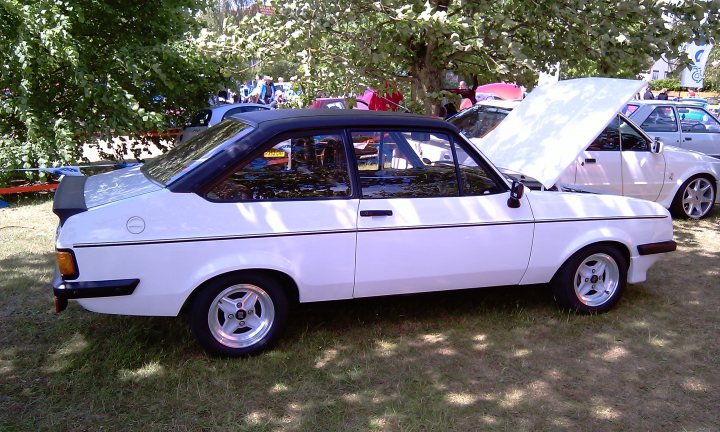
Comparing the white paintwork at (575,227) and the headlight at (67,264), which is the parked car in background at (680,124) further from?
the headlight at (67,264)

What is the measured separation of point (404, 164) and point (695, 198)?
5803 millimetres

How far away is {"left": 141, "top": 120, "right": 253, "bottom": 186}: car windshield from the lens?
385 cm

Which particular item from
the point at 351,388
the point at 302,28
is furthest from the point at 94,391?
the point at 302,28

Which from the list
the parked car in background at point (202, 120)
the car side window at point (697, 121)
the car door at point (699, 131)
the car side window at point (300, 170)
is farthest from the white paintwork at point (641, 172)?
the parked car in background at point (202, 120)

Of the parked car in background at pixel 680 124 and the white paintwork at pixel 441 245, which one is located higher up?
the parked car in background at pixel 680 124

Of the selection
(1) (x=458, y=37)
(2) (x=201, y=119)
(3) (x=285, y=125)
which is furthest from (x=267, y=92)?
(3) (x=285, y=125)

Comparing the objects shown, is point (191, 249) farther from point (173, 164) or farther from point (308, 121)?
point (308, 121)

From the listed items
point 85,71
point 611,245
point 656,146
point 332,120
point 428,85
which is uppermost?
point 85,71

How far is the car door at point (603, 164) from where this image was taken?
23.7 feet

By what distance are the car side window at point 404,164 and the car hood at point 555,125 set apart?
874 millimetres

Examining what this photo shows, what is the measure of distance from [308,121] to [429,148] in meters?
0.92

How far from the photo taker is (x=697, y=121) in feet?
32.3

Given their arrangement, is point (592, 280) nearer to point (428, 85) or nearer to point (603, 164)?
point (603, 164)

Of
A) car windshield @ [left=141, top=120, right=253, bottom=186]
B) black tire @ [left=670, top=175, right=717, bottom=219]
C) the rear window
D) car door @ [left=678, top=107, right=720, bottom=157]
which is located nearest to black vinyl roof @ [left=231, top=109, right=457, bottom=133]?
car windshield @ [left=141, top=120, right=253, bottom=186]
